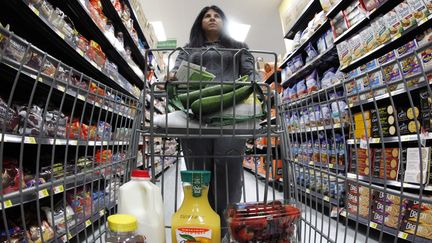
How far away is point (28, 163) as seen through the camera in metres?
1.83

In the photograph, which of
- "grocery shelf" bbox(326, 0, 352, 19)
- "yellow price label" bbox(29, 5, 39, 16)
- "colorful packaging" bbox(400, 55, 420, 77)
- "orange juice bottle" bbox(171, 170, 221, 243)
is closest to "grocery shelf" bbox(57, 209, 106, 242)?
"orange juice bottle" bbox(171, 170, 221, 243)

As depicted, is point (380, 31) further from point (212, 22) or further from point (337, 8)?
point (212, 22)

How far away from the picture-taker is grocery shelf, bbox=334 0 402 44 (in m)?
2.13

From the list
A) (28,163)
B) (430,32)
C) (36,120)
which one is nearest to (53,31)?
(36,120)

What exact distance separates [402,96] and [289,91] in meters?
1.88

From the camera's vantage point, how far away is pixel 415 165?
169cm

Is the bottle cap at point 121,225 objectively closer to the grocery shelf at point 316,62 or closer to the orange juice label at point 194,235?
the orange juice label at point 194,235

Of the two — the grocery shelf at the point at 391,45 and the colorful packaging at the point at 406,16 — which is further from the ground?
the colorful packaging at the point at 406,16

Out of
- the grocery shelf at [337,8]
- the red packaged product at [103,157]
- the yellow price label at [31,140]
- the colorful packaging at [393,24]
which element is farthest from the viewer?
the grocery shelf at [337,8]

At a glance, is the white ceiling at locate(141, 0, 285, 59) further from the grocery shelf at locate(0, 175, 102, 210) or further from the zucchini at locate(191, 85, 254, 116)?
the zucchini at locate(191, 85, 254, 116)

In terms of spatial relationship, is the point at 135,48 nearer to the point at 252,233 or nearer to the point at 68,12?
the point at 68,12

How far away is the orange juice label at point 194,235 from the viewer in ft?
2.37

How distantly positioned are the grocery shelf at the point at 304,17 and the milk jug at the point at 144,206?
3.31 meters

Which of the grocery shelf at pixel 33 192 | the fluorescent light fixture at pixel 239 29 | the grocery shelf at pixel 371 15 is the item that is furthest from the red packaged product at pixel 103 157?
the fluorescent light fixture at pixel 239 29
